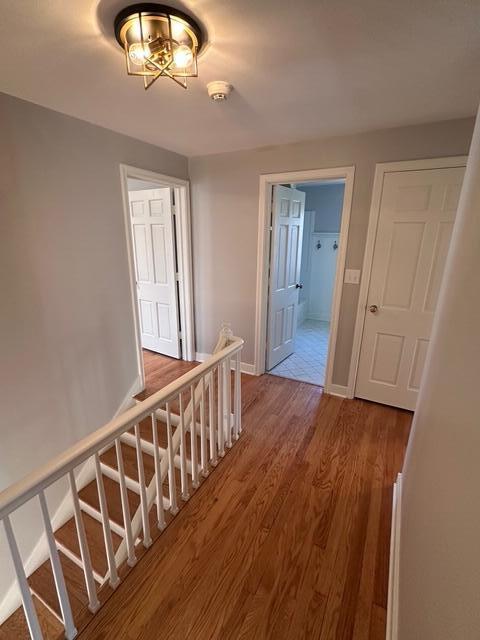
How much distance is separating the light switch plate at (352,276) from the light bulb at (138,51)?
81.3 inches

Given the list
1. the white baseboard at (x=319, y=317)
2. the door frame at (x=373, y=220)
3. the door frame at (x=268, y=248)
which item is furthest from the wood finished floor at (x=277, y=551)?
the white baseboard at (x=319, y=317)

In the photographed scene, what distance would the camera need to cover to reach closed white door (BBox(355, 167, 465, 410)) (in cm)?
215

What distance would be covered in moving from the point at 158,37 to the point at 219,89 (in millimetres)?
498

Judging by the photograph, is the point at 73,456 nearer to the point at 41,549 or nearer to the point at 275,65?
the point at 41,549

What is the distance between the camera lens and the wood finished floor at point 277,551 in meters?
1.19

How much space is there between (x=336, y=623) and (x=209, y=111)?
280cm

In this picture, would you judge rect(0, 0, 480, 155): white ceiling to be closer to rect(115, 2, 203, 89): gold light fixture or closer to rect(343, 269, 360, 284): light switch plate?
rect(115, 2, 203, 89): gold light fixture

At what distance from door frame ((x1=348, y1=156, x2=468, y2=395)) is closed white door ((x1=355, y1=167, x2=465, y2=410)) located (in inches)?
1.1

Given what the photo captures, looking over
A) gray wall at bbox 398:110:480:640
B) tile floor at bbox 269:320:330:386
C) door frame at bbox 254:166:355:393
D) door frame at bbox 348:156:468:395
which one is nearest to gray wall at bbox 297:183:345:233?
tile floor at bbox 269:320:330:386

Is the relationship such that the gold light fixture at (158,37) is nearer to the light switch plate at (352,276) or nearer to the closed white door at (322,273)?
the light switch plate at (352,276)

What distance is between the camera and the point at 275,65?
4.47 feet

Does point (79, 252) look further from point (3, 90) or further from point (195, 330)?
point (195, 330)

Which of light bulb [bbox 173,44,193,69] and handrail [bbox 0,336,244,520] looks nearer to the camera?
handrail [bbox 0,336,244,520]

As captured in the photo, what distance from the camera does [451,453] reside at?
0.80 meters
